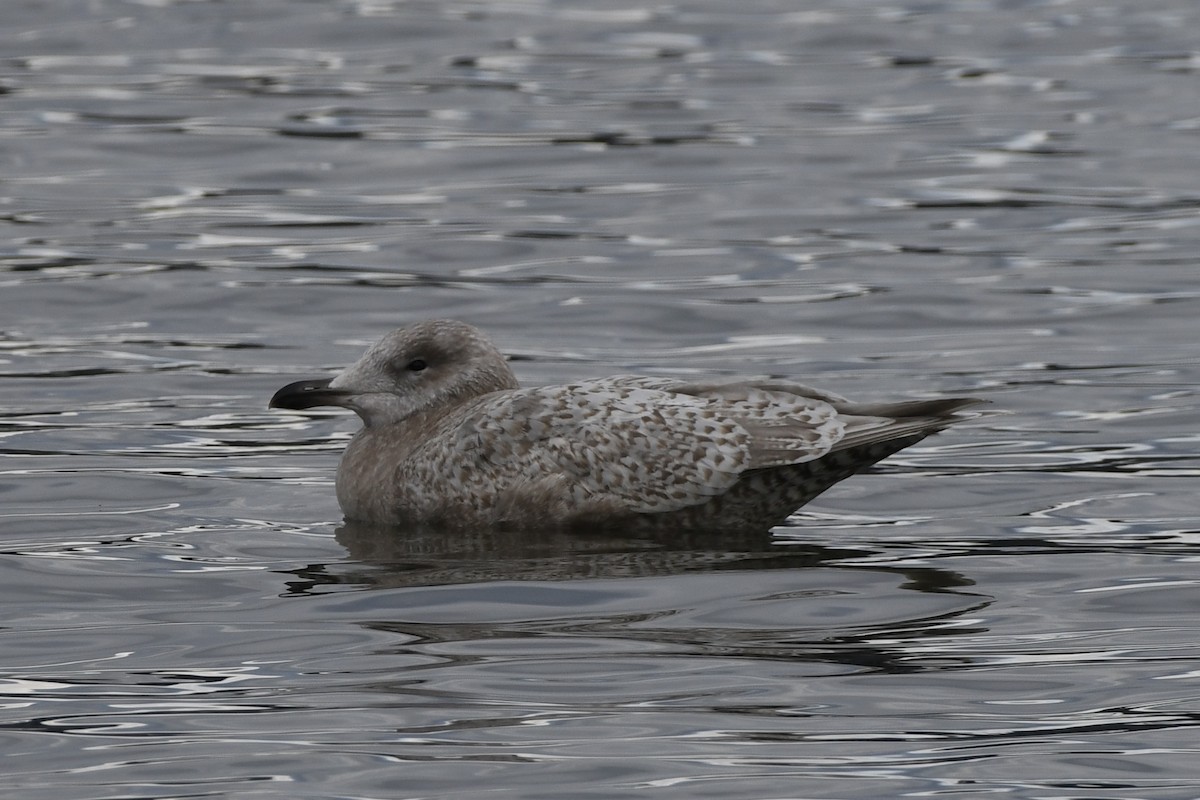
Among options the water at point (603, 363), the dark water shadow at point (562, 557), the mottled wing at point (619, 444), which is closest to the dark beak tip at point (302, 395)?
the water at point (603, 363)

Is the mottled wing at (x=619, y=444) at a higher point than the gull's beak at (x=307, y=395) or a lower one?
lower

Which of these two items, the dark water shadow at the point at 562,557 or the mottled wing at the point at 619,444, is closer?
the dark water shadow at the point at 562,557

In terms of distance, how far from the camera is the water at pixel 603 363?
23.4ft

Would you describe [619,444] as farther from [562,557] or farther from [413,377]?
[413,377]

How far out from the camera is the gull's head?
10.4m

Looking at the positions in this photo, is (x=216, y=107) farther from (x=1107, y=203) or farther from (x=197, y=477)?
(x=197, y=477)

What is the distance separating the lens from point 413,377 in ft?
34.3

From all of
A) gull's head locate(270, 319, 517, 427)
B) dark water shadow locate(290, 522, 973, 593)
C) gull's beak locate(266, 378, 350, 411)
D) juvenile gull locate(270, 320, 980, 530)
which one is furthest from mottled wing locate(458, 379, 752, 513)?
gull's beak locate(266, 378, 350, 411)

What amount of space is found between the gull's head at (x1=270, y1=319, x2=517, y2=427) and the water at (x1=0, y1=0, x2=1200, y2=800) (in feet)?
1.73

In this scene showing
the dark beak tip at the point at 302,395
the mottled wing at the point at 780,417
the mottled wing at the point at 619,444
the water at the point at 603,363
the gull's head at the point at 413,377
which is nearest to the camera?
the water at the point at 603,363

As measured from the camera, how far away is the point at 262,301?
15.7 m

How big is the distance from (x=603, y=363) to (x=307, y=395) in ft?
12.2

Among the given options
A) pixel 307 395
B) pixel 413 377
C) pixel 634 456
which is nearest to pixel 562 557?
pixel 634 456

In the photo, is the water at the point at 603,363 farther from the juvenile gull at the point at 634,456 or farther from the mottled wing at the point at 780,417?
the mottled wing at the point at 780,417
